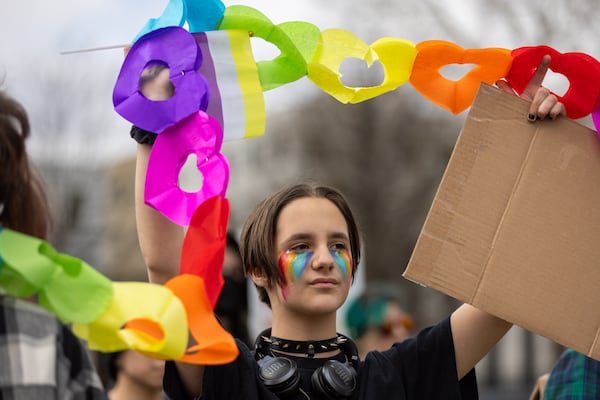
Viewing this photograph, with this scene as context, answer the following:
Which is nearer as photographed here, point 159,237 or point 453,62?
point 159,237

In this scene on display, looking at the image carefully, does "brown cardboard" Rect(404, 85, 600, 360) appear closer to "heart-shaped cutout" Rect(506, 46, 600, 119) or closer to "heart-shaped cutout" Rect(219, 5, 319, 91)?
"heart-shaped cutout" Rect(506, 46, 600, 119)

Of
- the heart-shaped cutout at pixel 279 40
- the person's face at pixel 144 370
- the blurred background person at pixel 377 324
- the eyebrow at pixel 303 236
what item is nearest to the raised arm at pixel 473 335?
the eyebrow at pixel 303 236

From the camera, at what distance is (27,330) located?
2.25 m

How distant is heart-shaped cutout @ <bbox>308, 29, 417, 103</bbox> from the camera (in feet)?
10.6

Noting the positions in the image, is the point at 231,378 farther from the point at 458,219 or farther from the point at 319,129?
the point at 319,129

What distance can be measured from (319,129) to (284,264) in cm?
2624

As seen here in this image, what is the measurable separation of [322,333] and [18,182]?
116 centimetres

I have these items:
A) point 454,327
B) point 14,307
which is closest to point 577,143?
point 454,327

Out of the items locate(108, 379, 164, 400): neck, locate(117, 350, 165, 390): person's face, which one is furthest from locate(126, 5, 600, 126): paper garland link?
locate(117, 350, 165, 390): person's face

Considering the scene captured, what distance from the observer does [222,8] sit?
3020 mm

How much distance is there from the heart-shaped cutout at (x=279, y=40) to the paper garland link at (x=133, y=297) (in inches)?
23.7

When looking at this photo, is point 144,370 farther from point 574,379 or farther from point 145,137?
point 145,137

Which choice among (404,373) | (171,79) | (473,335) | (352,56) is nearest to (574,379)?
(473,335)

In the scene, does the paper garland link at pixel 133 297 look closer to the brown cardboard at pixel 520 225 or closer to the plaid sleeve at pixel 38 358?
the plaid sleeve at pixel 38 358
